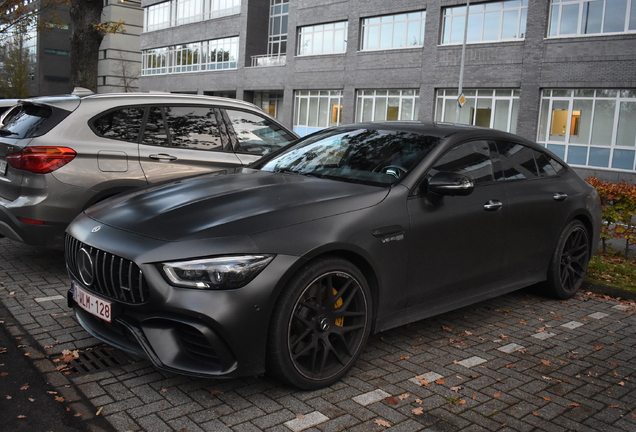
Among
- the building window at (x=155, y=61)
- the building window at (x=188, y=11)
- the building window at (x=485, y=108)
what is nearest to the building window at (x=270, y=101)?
the building window at (x=188, y=11)

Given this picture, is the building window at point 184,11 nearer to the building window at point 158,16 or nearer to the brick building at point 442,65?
the building window at point 158,16

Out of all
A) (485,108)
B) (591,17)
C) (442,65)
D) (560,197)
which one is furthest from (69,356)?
(442,65)

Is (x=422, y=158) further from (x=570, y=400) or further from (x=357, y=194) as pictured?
(x=570, y=400)

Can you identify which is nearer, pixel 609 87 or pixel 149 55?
pixel 609 87

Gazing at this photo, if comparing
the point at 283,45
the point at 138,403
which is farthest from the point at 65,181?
the point at 283,45

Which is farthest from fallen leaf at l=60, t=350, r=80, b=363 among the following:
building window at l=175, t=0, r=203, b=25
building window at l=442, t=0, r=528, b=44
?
building window at l=175, t=0, r=203, b=25

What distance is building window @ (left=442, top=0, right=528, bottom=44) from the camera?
28.2 m

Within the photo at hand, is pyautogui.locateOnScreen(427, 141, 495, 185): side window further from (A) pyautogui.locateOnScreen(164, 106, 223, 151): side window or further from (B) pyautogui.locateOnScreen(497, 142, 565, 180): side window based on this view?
(A) pyautogui.locateOnScreen(164, 106, 223, 151): side window

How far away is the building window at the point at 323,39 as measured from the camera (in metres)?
37.7

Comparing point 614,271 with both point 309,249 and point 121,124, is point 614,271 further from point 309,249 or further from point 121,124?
point 121,124

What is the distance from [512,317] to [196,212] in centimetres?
318

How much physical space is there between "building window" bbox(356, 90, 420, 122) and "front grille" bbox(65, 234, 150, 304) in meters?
30.5

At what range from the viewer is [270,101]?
149 ft

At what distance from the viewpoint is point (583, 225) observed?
6.01m
